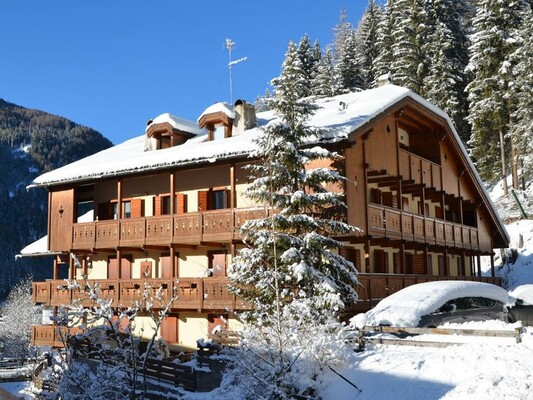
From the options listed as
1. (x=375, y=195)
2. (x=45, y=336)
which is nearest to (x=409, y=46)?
(x=375, y=195)

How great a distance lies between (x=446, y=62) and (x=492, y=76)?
5.93 m

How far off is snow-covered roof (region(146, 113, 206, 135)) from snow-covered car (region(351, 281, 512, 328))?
46.5 feet

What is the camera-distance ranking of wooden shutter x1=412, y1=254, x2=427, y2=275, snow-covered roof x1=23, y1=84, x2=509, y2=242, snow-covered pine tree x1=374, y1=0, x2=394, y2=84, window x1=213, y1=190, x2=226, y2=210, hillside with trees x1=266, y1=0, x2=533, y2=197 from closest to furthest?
snow-covered roof x1=23, y1=84, x2=509, y2=242
window x1=213, y1=190, x2=226, y2=210
wooden shutter x1=412, y1=254, x2=427, y2=275
hillside with trees x1=266, y1=0, x2=533, y2=197
snow-covered pine tree x1=374, y1=0, x2=394, y2=84

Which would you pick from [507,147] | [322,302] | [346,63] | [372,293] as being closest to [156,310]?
[372,293]

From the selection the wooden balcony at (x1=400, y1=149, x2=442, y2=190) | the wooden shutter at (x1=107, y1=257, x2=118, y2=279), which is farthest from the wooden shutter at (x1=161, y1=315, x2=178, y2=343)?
the wooden balcony at (x1=400, y1=149, x2=442, y2=190)

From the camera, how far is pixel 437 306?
59.8 ft

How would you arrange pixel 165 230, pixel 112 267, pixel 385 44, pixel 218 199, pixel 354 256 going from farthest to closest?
pixel 385 44, pixel 112 267, pixel 218 199, pixel 354 256, pixel 165 230

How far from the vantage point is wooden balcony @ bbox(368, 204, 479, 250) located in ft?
79.7

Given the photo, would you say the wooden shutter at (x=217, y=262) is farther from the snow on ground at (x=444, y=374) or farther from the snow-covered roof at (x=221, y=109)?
the snow on ground at (x=444, y=374)

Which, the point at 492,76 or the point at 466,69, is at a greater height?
the point at 466,69

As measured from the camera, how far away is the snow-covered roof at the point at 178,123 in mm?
28953

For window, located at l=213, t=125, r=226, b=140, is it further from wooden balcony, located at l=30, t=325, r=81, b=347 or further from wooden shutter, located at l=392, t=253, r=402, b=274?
wooden balcony, located at l=30, t=325, r=81, b=347

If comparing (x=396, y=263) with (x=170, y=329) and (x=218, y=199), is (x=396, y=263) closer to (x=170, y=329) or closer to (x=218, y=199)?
(x=218, y=199)

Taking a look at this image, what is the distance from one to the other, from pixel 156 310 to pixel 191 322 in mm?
1533
